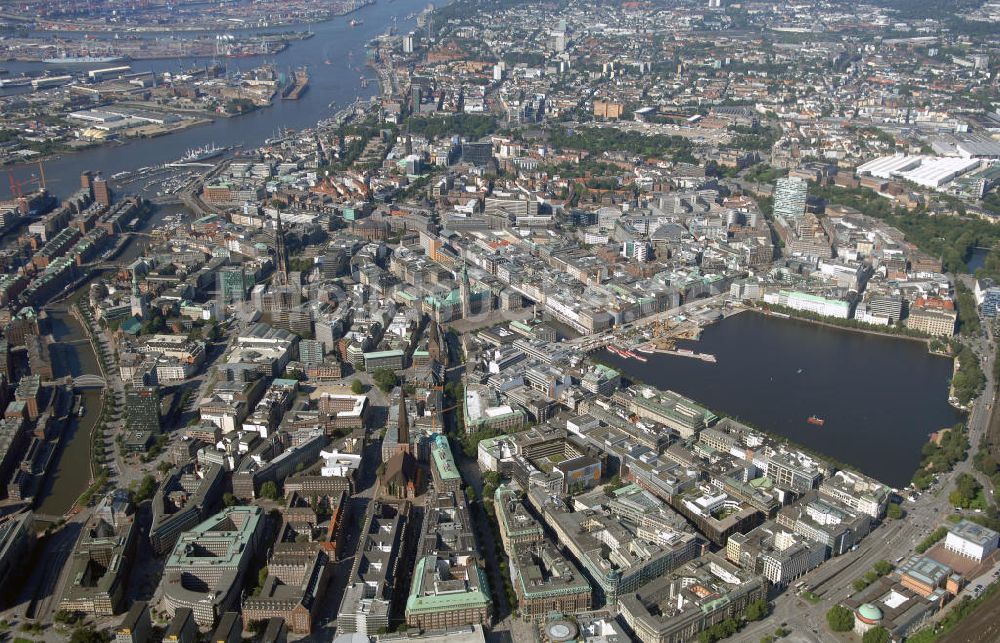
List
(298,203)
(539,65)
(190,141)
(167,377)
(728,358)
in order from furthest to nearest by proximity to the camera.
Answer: (539,65) < (190,141) < (298,203) < (728,358) < (167,377)

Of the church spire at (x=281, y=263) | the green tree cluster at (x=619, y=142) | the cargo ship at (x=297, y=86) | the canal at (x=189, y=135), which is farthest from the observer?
the cargo ship at (x=297, y=86)

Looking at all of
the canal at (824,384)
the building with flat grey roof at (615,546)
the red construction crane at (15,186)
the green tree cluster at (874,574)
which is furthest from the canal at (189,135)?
the green tree cluster at (874,574)

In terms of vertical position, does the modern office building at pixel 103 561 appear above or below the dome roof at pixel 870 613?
below

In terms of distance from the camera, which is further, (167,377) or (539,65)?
(539,65)

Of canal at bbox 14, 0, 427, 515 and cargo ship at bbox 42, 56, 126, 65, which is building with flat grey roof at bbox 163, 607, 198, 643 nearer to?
canal at bbox 14, 0, 427, 515

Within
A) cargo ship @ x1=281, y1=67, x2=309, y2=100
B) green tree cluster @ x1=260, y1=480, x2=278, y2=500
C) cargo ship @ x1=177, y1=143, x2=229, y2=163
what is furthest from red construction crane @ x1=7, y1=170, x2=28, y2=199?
green tree cluster @ x1=260, y1=480, x2=278, y2=500

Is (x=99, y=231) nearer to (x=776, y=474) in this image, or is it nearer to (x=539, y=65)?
(x=776, y=474)

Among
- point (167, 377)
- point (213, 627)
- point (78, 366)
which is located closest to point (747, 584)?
point (213, 627)

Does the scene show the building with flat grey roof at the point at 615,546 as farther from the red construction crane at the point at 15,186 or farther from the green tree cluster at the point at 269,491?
the red construction crane at the point at 15,186

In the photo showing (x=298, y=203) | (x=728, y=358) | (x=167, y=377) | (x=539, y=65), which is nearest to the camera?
(x=167, y=377)
